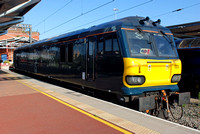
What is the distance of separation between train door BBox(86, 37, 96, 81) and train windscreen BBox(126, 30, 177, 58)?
1656 millimetres

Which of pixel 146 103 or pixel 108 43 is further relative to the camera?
pixel 108 43

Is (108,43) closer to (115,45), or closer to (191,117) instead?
(115,45)

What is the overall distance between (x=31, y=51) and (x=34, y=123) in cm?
1321

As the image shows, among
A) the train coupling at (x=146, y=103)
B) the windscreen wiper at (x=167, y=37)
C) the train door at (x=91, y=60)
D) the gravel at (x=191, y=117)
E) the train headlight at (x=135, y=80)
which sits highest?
the windscreen wiper at (x=167, y=37)

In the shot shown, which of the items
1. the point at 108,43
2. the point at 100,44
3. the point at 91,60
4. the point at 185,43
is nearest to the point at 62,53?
the point at 91,60

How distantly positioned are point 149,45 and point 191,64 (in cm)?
520

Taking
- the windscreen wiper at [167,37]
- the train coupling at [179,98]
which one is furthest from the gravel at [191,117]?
the windscreen wiper at [167,37]

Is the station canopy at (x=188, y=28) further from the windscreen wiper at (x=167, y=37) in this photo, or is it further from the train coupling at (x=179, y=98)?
the train coupling at (x=179, y=98)

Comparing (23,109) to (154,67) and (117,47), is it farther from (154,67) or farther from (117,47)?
(154,67)

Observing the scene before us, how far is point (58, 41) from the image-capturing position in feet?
35.9

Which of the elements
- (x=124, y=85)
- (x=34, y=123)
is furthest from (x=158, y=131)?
(x=34, y=123)

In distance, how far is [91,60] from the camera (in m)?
7.56

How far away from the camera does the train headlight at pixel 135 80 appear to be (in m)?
5.88

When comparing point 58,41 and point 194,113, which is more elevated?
point 58,41
